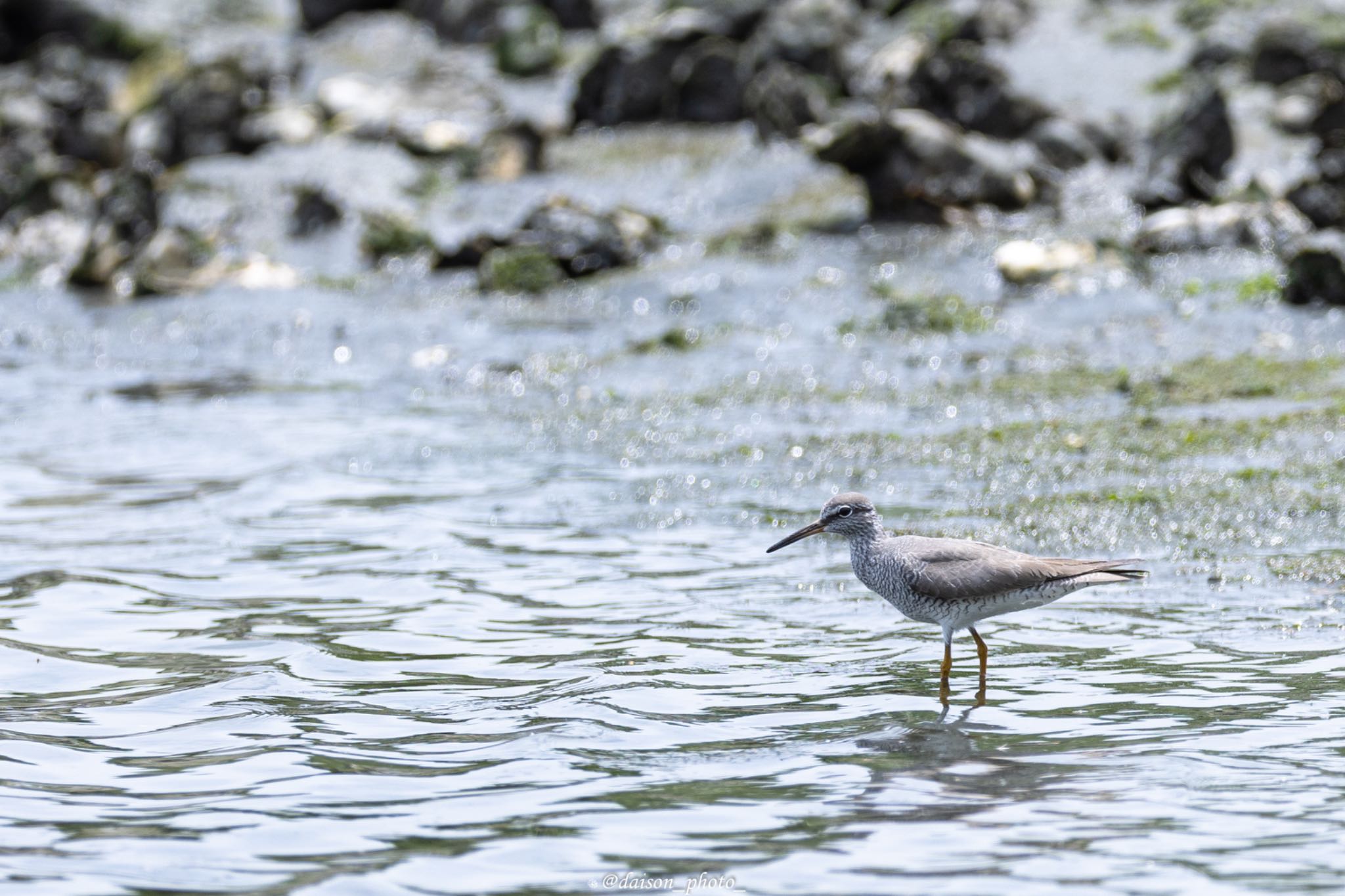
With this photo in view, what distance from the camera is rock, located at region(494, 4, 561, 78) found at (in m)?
27.4

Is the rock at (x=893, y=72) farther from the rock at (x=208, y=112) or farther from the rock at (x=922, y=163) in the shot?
the rock at (x=208, y=112)

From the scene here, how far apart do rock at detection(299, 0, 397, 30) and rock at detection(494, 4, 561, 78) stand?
16.3 feet

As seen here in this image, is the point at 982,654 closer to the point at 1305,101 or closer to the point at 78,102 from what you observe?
the point at 1305,101

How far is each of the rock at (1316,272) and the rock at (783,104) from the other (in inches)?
323

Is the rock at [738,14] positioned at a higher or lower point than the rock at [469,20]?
lower

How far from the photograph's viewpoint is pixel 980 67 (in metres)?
21.2

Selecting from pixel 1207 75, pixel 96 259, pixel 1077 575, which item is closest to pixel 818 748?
pixel 1077 575

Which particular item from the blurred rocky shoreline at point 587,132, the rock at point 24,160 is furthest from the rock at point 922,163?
the rock at point 24,160

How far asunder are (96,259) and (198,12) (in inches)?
534

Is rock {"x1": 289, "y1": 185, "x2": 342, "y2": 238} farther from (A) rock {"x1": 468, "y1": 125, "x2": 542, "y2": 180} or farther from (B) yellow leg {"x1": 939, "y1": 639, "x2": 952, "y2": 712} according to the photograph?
(B) yellow leg {"x1": 939, "y1": 639, "x2": 952, "y2": 712}

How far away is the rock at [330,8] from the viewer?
31.8m

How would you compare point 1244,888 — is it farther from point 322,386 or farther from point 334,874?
point 322,386

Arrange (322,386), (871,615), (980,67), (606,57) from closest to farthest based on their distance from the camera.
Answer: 1. (871,615)
2. (322,386)
3. (980,67)
4. (606,57)

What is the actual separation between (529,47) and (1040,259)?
13.3 m
